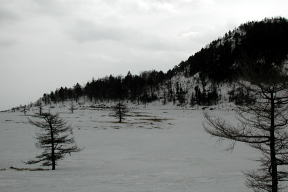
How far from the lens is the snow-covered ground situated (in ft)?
69.5

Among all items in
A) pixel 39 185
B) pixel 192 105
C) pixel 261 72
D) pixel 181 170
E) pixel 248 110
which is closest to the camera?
pixel 261 72

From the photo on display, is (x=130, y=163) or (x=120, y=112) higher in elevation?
(x=120, y=112)

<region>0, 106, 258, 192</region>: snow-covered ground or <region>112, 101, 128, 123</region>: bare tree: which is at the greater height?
<region>112, 101, 128, 123</region>: bare tree

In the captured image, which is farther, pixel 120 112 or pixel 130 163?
pixel 120 112

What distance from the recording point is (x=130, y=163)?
3628cm

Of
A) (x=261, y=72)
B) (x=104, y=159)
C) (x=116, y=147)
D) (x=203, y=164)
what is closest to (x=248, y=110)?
(x=261, y=72)

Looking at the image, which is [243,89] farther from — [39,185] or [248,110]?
[39,185]

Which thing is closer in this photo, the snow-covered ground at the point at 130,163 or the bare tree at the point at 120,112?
the snow-covered ground at the point at 130,163

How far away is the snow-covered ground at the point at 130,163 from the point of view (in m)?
21.2

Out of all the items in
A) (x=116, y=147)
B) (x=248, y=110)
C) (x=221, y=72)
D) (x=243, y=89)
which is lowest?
(x=116, y=147)

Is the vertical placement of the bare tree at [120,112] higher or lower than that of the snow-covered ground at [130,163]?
higher

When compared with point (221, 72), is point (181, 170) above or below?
below

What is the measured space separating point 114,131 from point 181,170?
37787 millimetres

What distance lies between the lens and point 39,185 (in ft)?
65.0
